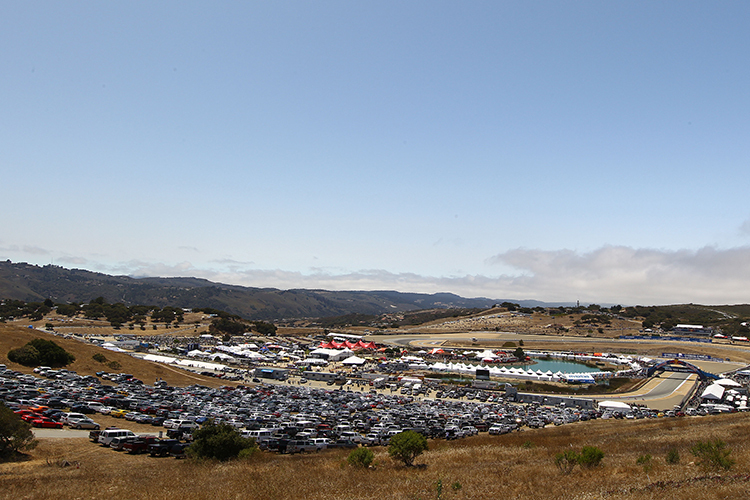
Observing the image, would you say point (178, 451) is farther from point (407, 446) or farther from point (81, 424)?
point (407, 446)

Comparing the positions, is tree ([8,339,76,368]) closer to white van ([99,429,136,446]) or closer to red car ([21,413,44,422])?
red car ([21,413,44,422])

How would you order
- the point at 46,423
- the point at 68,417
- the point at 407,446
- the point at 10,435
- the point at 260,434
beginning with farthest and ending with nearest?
the point at 68,417 < the point at 260,434 < the point at 46,423 < the point at 10,435 < the point at 407,446

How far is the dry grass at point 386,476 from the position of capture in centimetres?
1545

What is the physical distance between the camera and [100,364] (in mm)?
60812

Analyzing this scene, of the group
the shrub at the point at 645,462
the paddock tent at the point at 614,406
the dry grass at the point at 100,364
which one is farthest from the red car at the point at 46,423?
the paddock tent at the point at 614,406

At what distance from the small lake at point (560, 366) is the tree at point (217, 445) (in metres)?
75.0

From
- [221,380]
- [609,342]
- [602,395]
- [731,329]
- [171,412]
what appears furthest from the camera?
[731,329]

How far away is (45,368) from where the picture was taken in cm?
5325

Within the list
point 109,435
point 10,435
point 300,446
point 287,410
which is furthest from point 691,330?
point 10,435

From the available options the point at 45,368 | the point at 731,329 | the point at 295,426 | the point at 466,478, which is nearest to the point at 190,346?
the point at 45,368

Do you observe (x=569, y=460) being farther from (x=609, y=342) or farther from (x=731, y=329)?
(x=731, y=329)

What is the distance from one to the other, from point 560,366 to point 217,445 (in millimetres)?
84681

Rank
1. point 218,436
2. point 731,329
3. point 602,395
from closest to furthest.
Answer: point 218,436 → point 602,395 → point 731,329

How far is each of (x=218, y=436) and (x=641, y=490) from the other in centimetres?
1939
